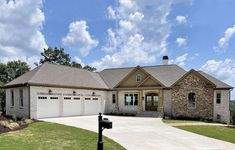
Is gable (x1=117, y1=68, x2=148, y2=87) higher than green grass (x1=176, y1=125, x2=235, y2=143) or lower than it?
higher

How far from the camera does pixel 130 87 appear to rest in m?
31.6

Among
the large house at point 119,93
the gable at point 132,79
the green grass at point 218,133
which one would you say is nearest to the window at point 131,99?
the large house at point 119,93

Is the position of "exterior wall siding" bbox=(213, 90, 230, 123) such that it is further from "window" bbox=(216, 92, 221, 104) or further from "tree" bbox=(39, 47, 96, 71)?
"tree" bbox=(39, 47, 96, 71)

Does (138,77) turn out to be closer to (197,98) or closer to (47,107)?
(197,98)

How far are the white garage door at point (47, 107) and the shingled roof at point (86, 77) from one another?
1432 millimetres

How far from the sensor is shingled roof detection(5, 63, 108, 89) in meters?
25.1

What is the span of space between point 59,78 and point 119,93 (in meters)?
Answer: 8.24

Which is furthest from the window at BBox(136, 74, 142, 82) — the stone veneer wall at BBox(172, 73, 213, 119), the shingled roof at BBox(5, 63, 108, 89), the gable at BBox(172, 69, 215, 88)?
the gable at BBox(172, 69, 215, 88)

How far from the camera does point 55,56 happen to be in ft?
195

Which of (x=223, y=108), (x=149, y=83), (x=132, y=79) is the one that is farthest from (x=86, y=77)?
(x=223, y=108)

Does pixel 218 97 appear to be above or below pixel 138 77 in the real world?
below

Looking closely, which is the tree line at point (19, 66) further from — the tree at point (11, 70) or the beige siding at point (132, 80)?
the beige siding at point (132, 80)

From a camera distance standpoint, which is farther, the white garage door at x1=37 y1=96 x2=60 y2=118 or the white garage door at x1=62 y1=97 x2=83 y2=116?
the white garage door at x1=62 y1=97 x2=83 y2=116

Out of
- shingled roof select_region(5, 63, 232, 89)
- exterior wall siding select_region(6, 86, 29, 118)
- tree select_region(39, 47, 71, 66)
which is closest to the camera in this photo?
exterior wall siding select_region(6, 86, 29, 118)
